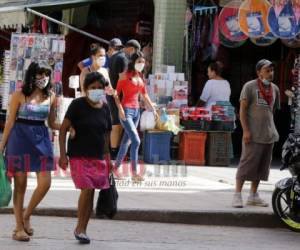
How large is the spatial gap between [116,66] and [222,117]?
3191 mm

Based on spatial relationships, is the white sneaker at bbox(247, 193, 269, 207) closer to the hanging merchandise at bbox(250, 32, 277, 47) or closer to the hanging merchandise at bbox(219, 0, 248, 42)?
the hanging merchandise at bbox(250, 32, 277, 47)

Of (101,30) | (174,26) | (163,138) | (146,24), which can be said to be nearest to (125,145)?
(163,138)

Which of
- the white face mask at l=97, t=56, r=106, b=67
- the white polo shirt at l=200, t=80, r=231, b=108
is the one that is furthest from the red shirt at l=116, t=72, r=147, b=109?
the white polo shirt at l=200, t=80, r=231, b=108

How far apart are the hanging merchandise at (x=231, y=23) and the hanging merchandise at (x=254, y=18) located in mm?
180

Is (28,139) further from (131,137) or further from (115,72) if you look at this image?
(115,72)

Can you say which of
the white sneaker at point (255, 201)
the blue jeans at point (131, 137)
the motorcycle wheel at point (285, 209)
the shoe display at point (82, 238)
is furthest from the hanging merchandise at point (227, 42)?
the shoe display at point (82, 238)

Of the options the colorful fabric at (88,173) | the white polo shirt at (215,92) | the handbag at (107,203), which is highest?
the white polo shirt at (215,92)

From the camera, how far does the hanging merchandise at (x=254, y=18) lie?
13.9 metres

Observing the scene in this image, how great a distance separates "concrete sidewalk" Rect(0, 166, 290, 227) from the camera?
9.45 meters

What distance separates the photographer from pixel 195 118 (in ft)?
46.6

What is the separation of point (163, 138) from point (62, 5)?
383 cm

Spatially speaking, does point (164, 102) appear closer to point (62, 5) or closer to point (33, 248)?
point (62, 5)

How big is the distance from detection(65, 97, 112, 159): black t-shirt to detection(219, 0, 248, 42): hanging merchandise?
6.95m

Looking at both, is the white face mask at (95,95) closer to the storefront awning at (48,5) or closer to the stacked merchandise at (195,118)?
the stacked merchandise at (195,118)
